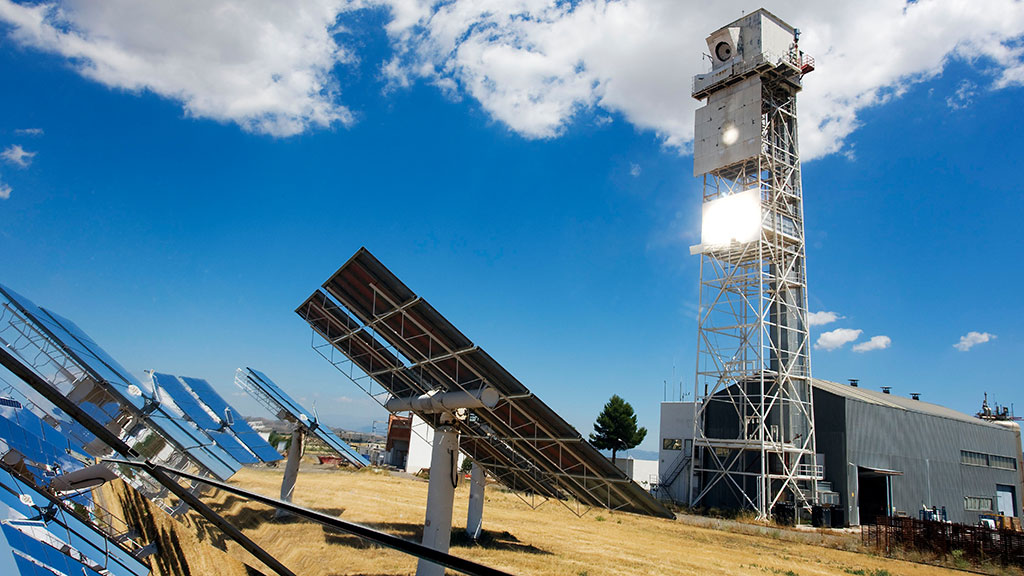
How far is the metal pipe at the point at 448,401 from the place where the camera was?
1377 cm

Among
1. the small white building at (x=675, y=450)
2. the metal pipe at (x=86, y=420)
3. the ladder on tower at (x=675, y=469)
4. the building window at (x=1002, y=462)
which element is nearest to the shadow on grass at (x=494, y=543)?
the metal pipe at (x=86, y=420)

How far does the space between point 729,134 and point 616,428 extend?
109 ft

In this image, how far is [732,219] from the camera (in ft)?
139

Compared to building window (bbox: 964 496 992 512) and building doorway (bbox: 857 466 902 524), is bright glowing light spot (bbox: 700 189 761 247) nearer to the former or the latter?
building doorway (bbox: 857 466 902 524)

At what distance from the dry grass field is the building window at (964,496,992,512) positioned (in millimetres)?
23264

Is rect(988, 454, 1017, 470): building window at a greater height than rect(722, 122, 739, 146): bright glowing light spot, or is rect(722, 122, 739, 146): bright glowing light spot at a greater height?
rect(722, 122, 739, 146): bright glowing light spot

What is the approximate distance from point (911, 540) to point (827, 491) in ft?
38.5

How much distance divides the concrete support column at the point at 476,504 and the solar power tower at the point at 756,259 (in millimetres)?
24303

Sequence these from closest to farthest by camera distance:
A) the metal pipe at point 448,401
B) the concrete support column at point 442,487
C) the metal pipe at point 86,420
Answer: the metal pipe at point 86,420
the metal pipe at point 448,401
the concrete support column at point 442,487

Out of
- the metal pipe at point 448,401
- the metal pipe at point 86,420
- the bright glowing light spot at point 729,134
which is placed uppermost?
the bright glowing light spot at point 729,134

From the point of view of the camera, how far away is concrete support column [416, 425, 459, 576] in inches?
578

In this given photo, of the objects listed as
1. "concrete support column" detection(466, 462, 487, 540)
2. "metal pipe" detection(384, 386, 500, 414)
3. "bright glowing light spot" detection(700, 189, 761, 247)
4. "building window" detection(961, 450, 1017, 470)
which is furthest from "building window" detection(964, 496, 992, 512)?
"metal pipe" detection(384, 386, 500, 414)

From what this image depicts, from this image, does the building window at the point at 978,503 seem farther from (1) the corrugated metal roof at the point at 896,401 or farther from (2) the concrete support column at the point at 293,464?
(2) the concrete support column at the point at 293,464

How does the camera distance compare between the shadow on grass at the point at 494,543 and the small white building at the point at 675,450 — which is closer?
the shadow on grass at the point at 494,543
